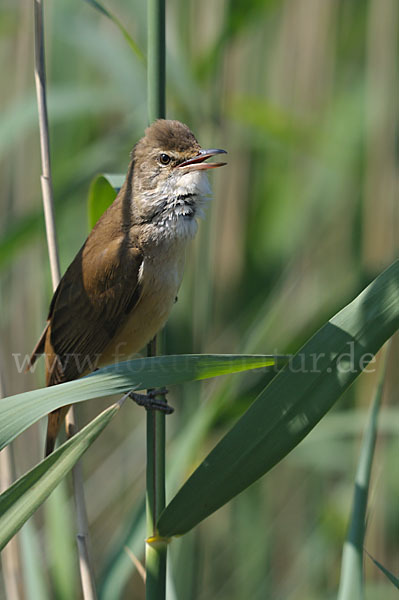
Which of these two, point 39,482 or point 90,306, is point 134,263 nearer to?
point 90,306

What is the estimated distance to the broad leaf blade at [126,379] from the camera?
1.03 meters

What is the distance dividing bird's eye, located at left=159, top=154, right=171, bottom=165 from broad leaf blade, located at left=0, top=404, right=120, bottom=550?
3.31ft

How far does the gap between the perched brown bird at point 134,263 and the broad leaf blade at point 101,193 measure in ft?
0.09

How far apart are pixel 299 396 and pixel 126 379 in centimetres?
29

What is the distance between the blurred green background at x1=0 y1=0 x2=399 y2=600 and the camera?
7.48 ft

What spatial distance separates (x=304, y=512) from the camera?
2684 millimetres

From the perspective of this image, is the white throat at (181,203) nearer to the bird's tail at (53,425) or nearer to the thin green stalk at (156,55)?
the thin green stalk at (156,55)

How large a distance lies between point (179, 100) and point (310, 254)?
92cm

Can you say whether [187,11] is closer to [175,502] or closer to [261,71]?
[261,71]

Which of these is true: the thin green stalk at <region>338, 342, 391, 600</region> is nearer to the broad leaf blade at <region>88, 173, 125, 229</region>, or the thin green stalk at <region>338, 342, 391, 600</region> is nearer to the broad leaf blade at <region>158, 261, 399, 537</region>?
the broad leaf blade at <region>158, 261, 399, 537</region>

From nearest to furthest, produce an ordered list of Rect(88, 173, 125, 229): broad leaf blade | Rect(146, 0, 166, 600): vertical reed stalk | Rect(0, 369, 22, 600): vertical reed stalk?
Rect(146, 0, 166, 600): vertical reed stalk → Rect(0, 369, 22, 600): vertical reed stalk → Rect(88, 173, 125, 229): broad leaf blade

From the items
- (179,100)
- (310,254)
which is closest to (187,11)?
(179,100)

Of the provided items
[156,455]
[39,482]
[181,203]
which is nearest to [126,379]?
[39,482]

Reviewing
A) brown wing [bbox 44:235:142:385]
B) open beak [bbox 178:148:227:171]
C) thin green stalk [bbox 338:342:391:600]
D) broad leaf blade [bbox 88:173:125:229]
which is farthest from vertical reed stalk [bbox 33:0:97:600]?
thin green stalk [bbox 338:342:391:600]
